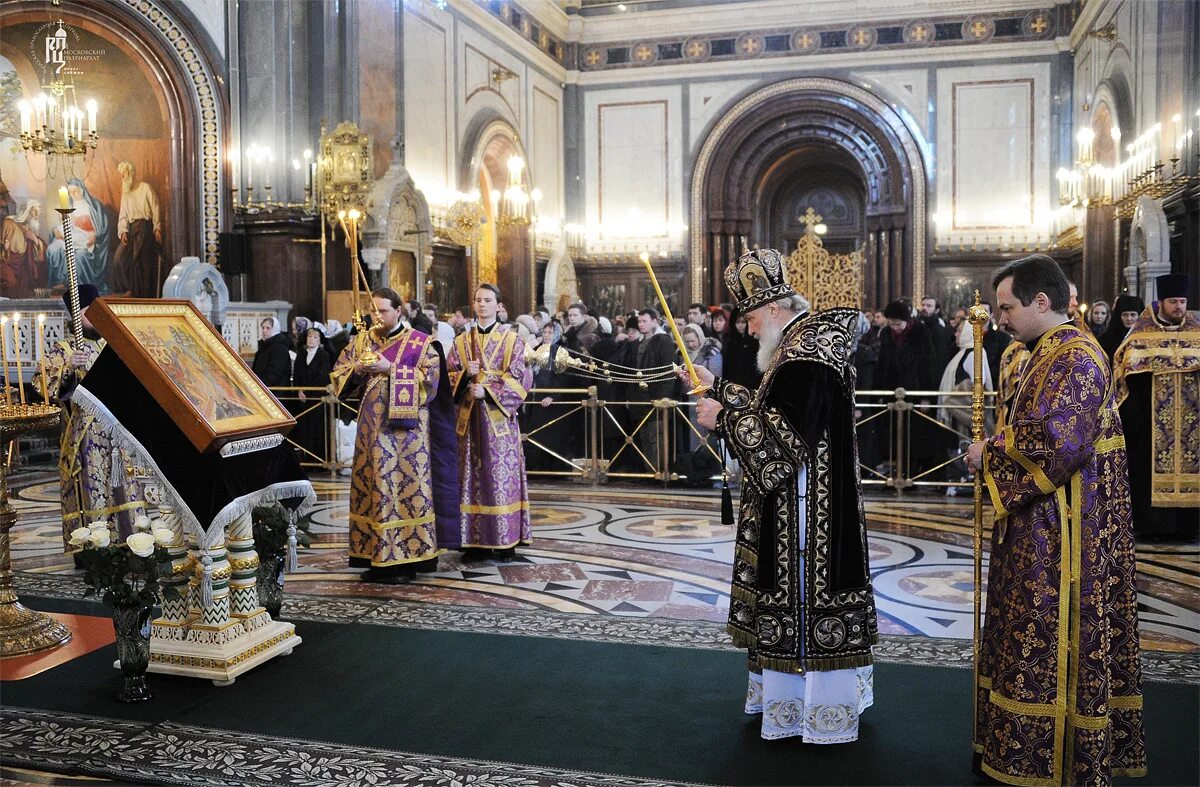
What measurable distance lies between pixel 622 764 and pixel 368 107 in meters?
11.9

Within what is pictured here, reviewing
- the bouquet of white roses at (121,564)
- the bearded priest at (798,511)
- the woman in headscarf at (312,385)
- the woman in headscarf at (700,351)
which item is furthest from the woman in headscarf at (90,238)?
the bearded priest at (798,511)

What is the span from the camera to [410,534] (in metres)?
5.95

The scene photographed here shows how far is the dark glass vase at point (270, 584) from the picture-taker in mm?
4938

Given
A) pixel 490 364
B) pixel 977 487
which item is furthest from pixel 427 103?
pixel 977 487

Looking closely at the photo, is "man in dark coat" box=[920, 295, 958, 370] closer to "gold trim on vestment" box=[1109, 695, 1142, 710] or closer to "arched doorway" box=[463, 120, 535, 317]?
"gold trim on vestment" box=[1109, 695, 1142, 710]

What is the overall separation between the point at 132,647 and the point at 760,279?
9.17 feet

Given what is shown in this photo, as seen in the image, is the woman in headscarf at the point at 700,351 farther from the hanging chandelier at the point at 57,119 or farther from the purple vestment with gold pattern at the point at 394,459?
the hanging chandelier at the point at 57,119

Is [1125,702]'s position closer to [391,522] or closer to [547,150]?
[391,522]

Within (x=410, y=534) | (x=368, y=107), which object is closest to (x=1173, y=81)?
(x=368, y=107)

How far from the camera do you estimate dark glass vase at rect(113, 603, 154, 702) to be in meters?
4.09

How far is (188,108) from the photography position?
12.3 metres

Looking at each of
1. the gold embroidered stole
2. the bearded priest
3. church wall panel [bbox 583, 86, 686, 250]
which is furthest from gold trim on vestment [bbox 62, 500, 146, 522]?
church wall panel [bbox 583, 86, 686, 250]

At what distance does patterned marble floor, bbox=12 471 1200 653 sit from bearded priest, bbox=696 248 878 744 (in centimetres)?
165

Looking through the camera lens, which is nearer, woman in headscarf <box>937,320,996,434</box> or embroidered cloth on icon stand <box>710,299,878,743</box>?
embroidered cloth on icon stand <box>710,299,878,743</box>
